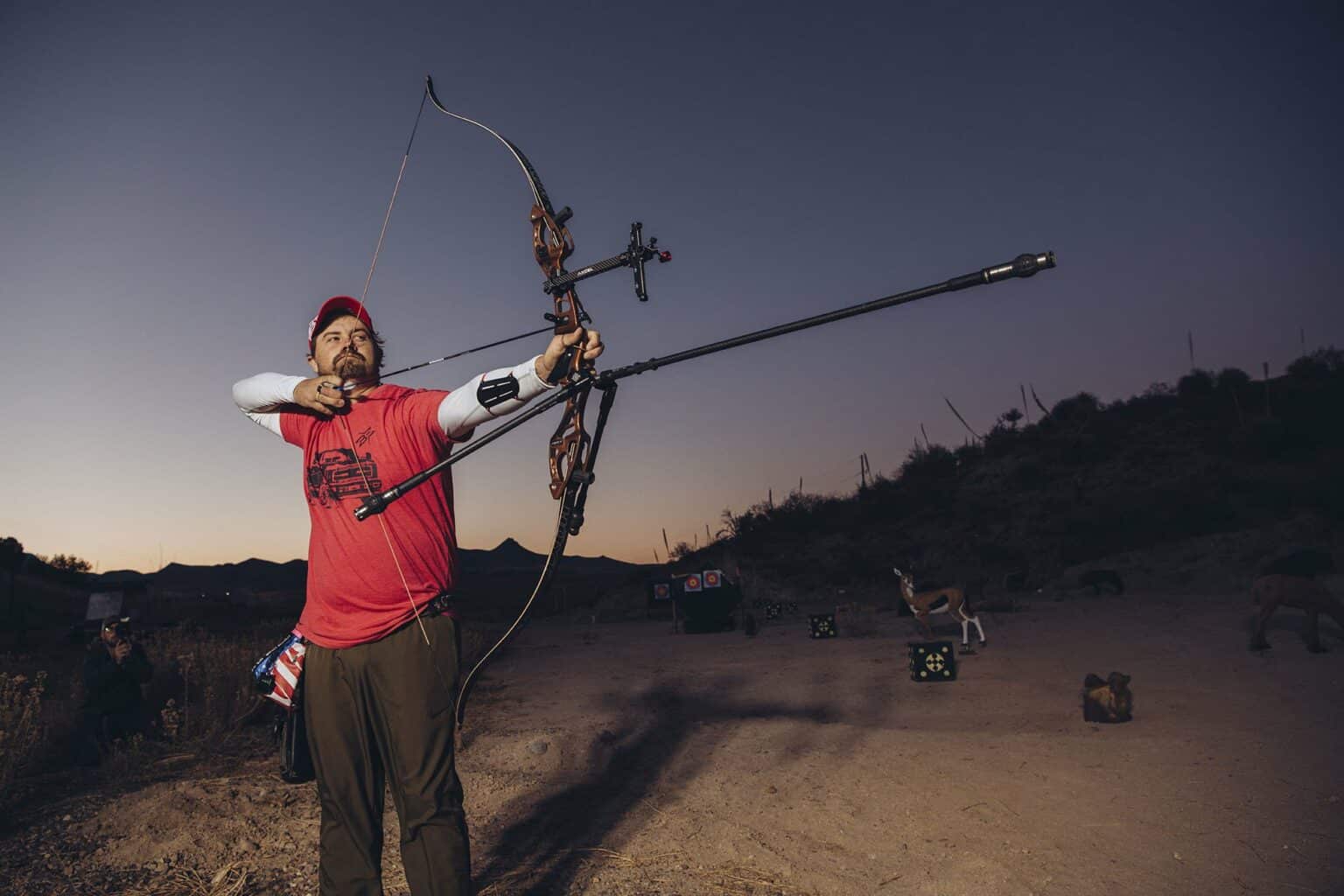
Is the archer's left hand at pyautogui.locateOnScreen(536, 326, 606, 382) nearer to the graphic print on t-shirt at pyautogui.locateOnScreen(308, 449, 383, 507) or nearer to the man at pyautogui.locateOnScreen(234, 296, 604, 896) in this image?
the man at pyautogui.locateOnScreen(234, 296, 604, 896)

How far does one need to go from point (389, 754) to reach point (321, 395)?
1.25 metres

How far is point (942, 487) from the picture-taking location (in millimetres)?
35875

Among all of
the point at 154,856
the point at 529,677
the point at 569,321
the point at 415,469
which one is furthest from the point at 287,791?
the point at 529,677

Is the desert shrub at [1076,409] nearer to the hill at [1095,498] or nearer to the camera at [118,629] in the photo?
the hill at [1095,498]

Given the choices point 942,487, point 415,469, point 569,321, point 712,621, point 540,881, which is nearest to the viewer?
point 569,321

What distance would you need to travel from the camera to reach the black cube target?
902cm

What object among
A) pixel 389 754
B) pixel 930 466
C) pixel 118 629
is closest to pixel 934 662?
pixel 389 754

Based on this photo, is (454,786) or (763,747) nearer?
(454,786)

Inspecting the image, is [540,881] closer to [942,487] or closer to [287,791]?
[287,791]

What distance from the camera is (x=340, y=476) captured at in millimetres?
2836

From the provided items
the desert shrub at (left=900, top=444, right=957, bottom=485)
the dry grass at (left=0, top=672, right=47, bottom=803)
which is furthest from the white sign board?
the desert shrub at (left=900, top=444, right=957, bottom=485)

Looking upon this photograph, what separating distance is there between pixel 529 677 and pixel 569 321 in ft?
31.3

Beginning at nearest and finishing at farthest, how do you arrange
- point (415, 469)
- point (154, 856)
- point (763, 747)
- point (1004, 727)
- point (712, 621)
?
point (415, 469) < point (154, 856) < point (763, 747) < point (1004, 727) < point (712, 621)

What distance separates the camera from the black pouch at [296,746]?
280cm
